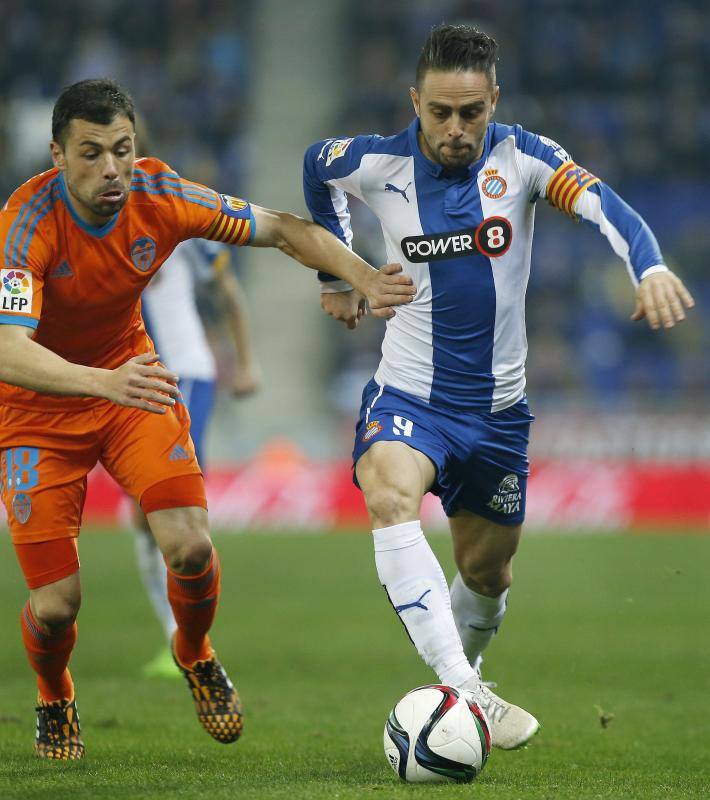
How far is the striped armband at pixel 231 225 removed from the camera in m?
5.73

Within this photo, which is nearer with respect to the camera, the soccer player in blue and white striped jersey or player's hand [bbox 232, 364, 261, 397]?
the soccer player in blue and white striped jersey

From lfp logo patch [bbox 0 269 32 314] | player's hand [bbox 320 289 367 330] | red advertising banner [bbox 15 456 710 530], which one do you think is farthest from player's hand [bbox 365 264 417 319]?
red advertising banner [bbox 15 456 710 530]

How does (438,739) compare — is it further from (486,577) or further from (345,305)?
(345,305)

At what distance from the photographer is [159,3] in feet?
86.0

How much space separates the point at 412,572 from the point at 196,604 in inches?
43.7

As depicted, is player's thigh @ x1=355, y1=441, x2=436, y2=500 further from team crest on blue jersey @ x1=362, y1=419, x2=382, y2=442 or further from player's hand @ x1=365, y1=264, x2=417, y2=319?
player's hand @ x1=365, y1=264, x2=417, y2=319

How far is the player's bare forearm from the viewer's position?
16.2 feet

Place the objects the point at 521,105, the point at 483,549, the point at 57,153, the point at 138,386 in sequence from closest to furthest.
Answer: the point at 138,386 → the point at 57,153 → the point at 483,549 → the point at 521,105

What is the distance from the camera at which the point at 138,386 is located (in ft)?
15.8

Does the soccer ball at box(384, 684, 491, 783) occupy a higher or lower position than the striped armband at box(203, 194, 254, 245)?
lower

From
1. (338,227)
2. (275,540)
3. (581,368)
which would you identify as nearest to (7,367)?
(338,227)

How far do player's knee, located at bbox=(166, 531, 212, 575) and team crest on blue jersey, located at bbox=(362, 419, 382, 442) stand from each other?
769mm

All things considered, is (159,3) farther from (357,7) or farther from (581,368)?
(581,368)

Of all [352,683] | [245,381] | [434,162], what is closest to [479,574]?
[434,162]
